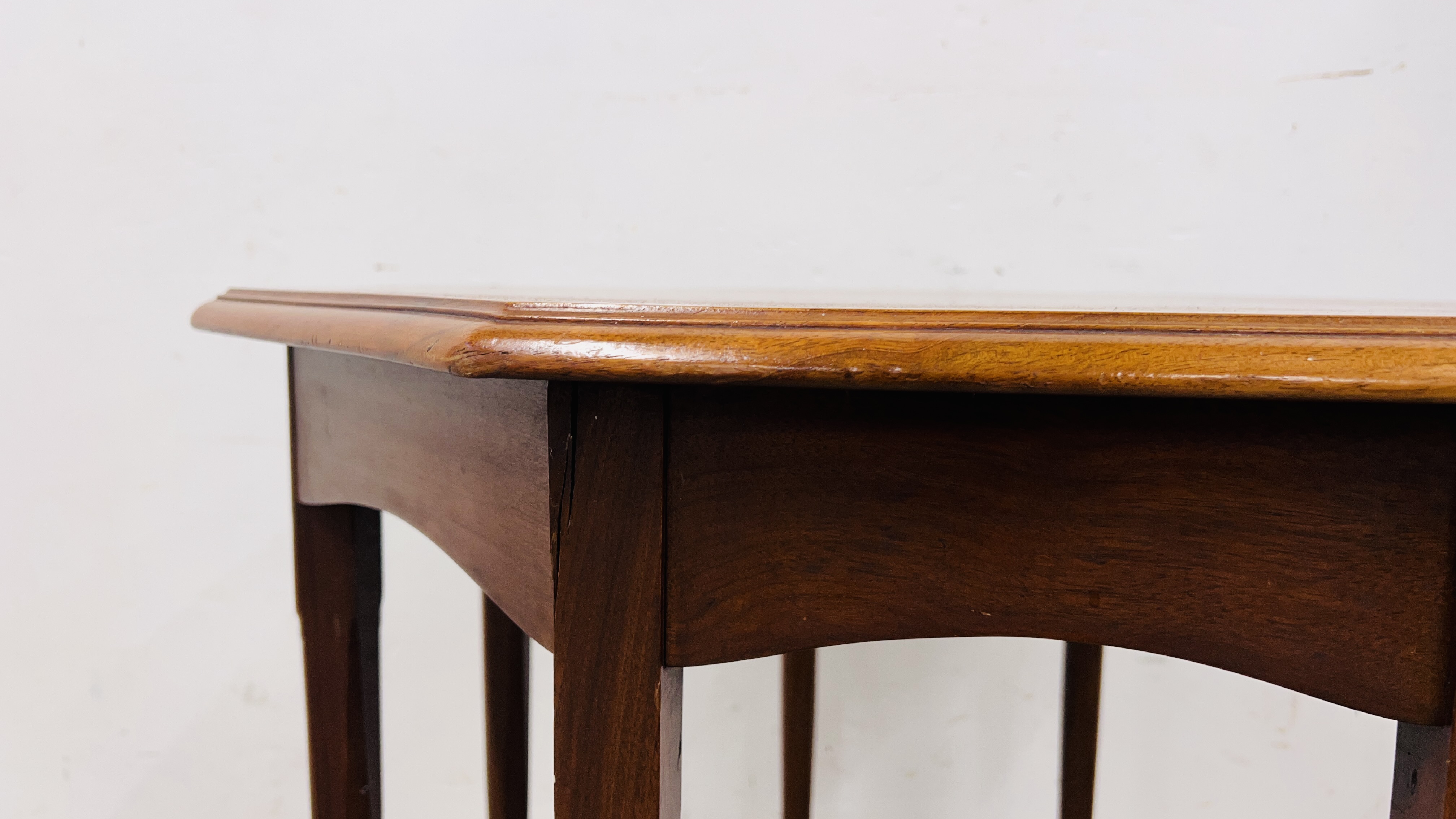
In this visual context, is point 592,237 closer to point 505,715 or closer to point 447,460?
point 505,715

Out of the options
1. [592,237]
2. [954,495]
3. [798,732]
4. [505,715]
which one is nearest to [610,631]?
[954,495]

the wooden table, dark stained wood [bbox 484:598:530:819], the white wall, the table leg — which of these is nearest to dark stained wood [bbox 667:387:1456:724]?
the wooden table

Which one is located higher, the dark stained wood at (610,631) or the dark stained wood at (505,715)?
the dark stained wood at (610,631)

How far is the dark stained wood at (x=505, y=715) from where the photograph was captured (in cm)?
74

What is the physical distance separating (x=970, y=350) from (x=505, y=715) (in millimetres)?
570

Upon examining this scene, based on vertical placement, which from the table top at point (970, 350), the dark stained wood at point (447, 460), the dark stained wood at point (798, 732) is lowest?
the dark stained wood at point (798, 732)

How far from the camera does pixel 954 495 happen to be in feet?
1.05

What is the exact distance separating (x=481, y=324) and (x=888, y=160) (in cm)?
80

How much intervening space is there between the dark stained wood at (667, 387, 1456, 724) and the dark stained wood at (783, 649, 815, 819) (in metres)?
0.57

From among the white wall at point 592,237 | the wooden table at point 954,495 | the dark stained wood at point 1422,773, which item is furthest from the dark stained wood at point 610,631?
the white wall at point 592,237

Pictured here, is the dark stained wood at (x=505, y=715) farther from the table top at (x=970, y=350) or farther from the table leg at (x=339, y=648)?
the table top at (x=970, y=350)

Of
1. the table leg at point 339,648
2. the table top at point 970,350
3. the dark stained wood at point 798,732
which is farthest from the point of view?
the dark stained wood at point 798,732

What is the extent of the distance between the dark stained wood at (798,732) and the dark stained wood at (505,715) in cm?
24

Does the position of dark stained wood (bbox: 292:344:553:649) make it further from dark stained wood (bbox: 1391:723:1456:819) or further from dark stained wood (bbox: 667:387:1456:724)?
dark stained wood (bbox: 1391:723:1456:819)
